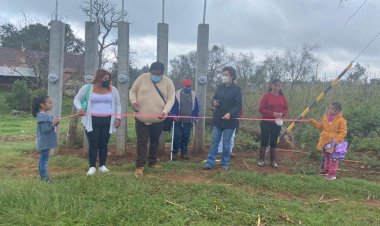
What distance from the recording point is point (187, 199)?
4871 millimetres

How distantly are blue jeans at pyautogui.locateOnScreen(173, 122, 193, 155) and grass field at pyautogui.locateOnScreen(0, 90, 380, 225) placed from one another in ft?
4.50

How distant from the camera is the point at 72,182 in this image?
5273mm

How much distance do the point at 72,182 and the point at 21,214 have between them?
1285mm

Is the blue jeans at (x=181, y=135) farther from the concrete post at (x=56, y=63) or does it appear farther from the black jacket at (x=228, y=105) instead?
the concrete post at (x=56, y=63)

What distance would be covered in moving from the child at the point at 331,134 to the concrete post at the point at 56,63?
5.14m

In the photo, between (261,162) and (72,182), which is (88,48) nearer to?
(72,182)

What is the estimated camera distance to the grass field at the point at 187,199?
4.16 m

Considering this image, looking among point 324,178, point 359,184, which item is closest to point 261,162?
point 324,178

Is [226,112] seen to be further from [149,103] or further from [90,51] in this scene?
[90,51]

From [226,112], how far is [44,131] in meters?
2.99

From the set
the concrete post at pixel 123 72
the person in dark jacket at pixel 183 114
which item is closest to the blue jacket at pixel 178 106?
the person in dark jacket at pixel 183 114

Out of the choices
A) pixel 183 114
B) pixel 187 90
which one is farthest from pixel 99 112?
pixel 187 90

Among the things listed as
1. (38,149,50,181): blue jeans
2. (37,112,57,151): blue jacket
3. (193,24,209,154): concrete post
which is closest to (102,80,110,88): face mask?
(37,112,57,151): blue jacket

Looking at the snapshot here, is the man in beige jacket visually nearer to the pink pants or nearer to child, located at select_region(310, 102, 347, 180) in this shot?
child, located at select_region(310, 102, 347, 180)
